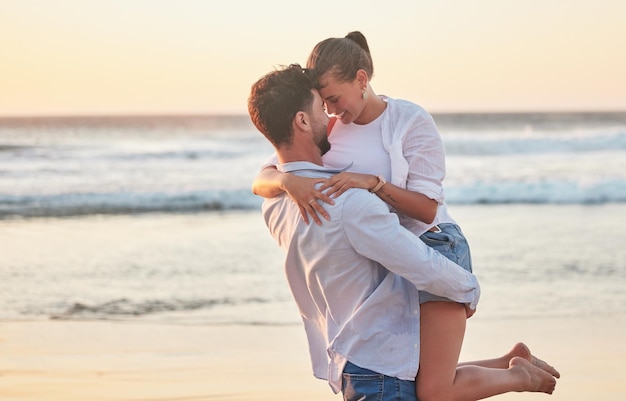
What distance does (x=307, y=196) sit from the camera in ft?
9.33

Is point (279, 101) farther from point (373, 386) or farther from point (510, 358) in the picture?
Result: point (510, 358)

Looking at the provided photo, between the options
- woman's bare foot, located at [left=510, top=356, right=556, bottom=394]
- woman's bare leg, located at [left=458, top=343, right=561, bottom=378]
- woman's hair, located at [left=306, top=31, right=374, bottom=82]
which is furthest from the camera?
woman's bare leg, located at [left=458, top=343, right=561, bottom=378]

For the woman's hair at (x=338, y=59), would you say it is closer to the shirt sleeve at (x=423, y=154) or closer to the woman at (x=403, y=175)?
the woman at (x=403, y=175)

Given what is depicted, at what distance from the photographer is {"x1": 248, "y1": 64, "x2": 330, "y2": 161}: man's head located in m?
2.87

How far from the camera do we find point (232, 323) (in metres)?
6.15

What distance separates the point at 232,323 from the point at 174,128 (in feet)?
100

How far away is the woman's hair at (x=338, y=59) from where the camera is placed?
10.2 feet

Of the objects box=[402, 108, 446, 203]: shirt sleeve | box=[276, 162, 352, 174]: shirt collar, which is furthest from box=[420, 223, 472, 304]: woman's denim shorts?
box=[276, 162, 352, 174]: shirt collar

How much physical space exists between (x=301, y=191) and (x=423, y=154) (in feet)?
1.63

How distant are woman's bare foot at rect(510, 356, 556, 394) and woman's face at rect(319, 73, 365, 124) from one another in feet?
3.63

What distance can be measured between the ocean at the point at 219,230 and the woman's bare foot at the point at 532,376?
288 centimetres

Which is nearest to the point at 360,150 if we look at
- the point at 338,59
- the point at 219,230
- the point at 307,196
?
the point at 338,59

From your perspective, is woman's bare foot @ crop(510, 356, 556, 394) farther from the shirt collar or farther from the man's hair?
the man's hair

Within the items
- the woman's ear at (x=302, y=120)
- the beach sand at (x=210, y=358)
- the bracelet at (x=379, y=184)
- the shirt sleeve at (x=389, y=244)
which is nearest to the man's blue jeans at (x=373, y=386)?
the shirt sleeve at (x=389, y=244)
